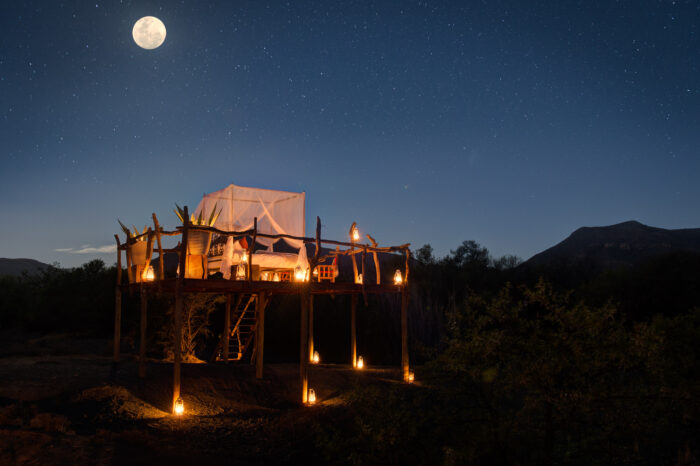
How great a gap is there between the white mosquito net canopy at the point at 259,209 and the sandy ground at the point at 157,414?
12.9 ft

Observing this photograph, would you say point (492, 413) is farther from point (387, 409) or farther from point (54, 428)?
point (54, 428)

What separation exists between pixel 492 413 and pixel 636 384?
1.99m

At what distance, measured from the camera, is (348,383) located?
41.5ft

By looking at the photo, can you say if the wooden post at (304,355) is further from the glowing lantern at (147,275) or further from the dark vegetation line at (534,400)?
the glowing lantern at (147,275)

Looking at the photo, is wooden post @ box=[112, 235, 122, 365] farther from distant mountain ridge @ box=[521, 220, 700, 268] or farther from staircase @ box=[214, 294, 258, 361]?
distant mountain ridge @ box=[521, 220, 700, 268]

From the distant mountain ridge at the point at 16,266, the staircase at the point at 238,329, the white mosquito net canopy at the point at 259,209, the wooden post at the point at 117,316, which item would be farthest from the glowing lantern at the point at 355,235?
the distant mountain ridge at the point at 16,266

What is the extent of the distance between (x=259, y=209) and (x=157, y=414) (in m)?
6.91

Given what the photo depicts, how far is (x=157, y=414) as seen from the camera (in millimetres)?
9297

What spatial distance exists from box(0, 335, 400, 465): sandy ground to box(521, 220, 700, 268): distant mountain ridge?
122 feet

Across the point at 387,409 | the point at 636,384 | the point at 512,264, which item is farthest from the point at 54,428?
the point at 512,264

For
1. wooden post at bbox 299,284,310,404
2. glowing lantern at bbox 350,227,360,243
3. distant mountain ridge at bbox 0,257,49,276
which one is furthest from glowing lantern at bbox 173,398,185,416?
distant mountain ridge at bbox 0,257,49,276

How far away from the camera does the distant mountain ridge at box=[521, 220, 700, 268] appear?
156 feet

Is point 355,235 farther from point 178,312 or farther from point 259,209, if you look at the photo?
point 178,312

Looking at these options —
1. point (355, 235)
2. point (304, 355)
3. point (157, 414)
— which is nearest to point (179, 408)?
point (157, 414)
